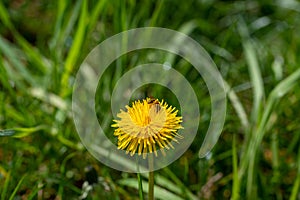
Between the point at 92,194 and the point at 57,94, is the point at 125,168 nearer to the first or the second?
the point at 92,194

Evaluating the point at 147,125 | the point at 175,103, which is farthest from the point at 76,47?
the point at 147,125

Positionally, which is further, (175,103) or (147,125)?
(175,103)

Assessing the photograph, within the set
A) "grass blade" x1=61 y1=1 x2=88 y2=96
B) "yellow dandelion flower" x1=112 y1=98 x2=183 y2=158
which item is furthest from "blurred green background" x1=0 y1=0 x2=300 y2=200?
"yellow dandelion flower" x1=112 y1=98 x2=183 y2=158

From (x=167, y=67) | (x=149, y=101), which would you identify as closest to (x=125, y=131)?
(x=149, y=101)

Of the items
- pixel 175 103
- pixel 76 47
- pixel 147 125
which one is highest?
pixel 76 47

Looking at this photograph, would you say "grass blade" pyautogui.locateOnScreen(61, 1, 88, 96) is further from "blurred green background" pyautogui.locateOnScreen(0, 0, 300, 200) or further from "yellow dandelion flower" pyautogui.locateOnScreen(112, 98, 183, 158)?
"yellow dandelion flower" pyautogui.locateOnScreen(112, 98, 183, 158)

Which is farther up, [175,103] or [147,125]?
[175,103]

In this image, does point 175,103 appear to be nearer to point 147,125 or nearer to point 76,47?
point 76,47

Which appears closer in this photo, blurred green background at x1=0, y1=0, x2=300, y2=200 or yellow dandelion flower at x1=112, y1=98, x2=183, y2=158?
yellow dandelion flower at x1=112, y1=98, x2=183, y2=158
